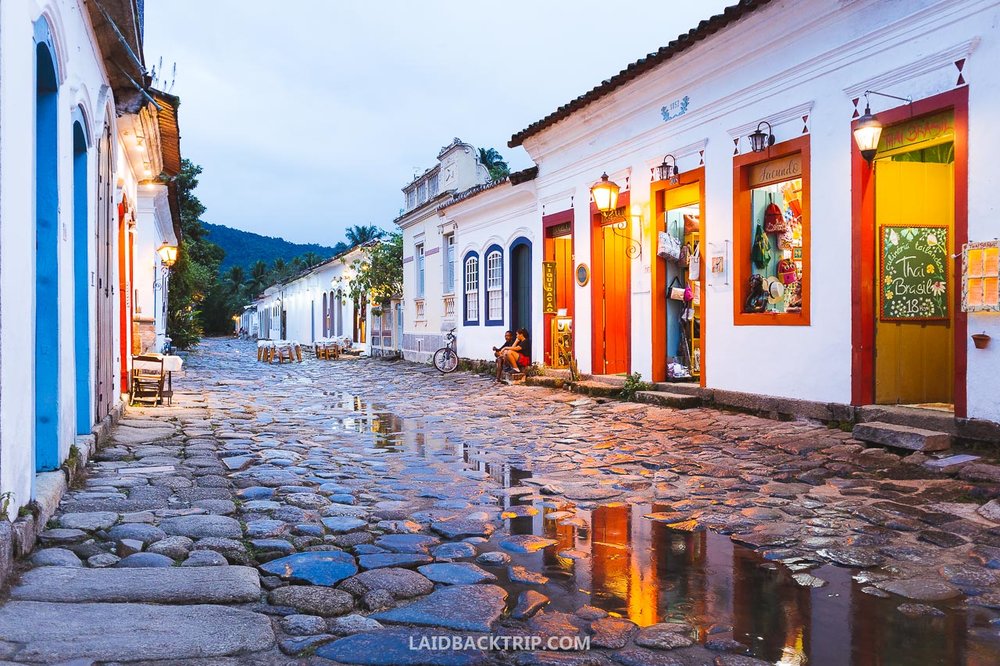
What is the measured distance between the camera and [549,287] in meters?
15.0

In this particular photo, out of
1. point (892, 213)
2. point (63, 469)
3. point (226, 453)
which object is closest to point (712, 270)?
point (892, 213)

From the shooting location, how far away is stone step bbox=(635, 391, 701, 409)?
1031 cm

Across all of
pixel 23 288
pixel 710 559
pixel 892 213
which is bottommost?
pixel 710 559

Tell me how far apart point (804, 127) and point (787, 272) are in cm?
170

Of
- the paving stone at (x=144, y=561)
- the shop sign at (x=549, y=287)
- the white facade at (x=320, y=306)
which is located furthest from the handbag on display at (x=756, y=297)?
the white facade at (x=320, y=306)

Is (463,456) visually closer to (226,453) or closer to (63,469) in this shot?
(226,453)

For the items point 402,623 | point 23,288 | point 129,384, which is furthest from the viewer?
point 129,384

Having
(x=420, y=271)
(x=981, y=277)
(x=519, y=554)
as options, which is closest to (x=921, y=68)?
(x=981, y=277)

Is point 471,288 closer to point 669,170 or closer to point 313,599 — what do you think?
point 669,170

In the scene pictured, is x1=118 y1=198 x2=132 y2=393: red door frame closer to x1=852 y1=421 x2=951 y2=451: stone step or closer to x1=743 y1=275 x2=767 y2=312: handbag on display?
x1=743 y1=275 x2=767 y2=312: handbag on display

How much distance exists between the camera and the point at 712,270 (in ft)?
33.7

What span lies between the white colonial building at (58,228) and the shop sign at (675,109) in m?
6.78

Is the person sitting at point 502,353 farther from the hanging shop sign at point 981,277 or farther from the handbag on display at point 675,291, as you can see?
the hanging shop sign at point 981,277

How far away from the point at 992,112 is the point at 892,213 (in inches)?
58.3
